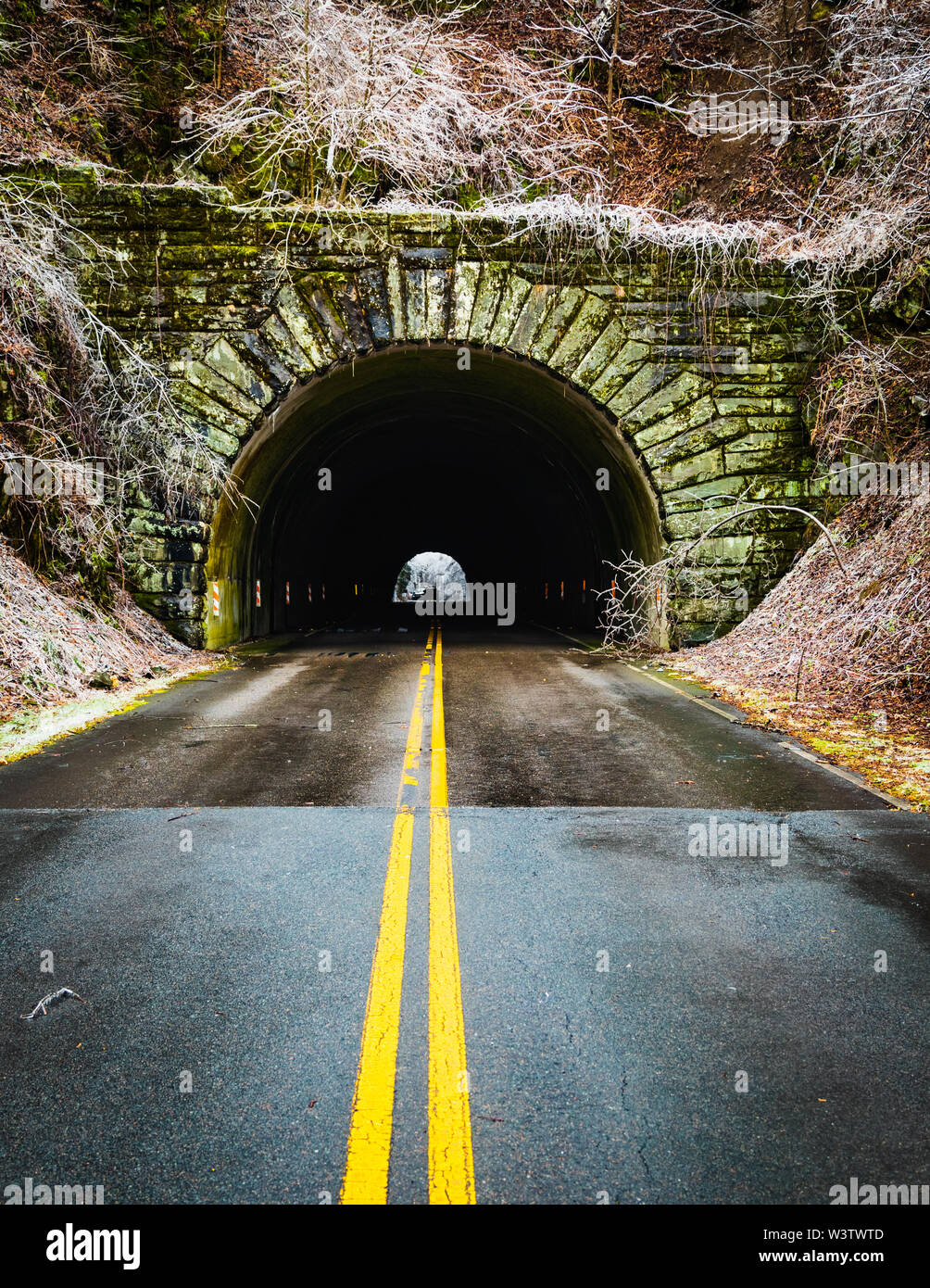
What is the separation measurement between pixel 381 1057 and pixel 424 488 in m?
32.3

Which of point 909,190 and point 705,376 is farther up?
point 909,190

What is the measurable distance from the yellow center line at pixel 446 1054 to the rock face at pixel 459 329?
1092 cm

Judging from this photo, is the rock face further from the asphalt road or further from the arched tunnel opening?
the asphalt road

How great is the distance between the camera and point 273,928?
167 inches

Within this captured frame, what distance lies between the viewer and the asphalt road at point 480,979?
8.67 feet

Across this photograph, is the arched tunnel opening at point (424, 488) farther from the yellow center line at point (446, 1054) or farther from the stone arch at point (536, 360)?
the yellow center line at point (446, 1054)

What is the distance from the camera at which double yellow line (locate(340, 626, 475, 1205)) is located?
2.55m

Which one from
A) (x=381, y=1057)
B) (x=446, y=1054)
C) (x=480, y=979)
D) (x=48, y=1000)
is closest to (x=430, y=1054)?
(x=446, y=1054)

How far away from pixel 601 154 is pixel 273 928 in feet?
59.8

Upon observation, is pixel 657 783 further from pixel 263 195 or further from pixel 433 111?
pixel 433 111

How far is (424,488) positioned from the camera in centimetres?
3456
